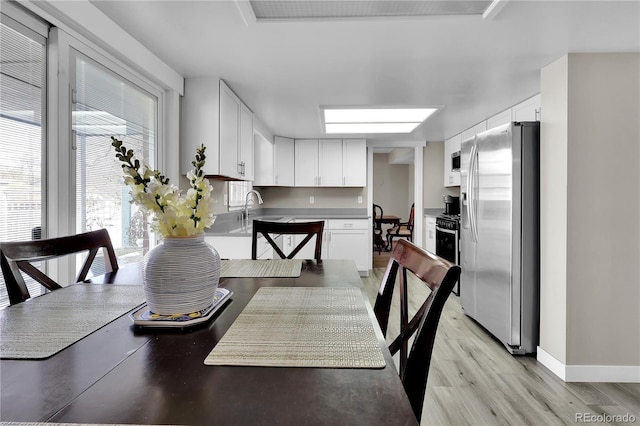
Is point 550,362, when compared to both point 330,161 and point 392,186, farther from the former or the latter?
point 392,186

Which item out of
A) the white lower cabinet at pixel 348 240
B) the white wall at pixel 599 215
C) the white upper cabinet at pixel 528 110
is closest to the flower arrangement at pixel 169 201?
the white wall at pixel 599 215

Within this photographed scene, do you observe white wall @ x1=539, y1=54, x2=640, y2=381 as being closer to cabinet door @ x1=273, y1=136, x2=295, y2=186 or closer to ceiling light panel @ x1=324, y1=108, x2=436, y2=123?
ceiling light panel @ x1=324, y1=108, x2=436, y2=123

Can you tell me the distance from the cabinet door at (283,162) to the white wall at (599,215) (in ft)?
12.1

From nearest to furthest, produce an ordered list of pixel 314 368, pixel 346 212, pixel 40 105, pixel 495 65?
pixel 314 368 < pixel 40 105 < pixel 495 65 < pixel 346 212

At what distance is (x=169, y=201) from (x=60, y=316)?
45cm

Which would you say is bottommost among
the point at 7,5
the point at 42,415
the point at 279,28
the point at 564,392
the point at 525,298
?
the point at 564,392

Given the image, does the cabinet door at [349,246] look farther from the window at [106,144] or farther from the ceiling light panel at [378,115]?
the window at [106,144]

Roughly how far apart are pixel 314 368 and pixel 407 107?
3043mm

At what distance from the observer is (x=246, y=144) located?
3447 millimetres

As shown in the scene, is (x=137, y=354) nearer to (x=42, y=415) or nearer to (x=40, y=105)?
(x=42, y=415)

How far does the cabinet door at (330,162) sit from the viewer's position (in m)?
5.32

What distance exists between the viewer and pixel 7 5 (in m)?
1.43

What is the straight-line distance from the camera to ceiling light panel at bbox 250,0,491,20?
1.66 m

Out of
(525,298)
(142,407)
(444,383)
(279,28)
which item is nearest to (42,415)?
(142,407)
